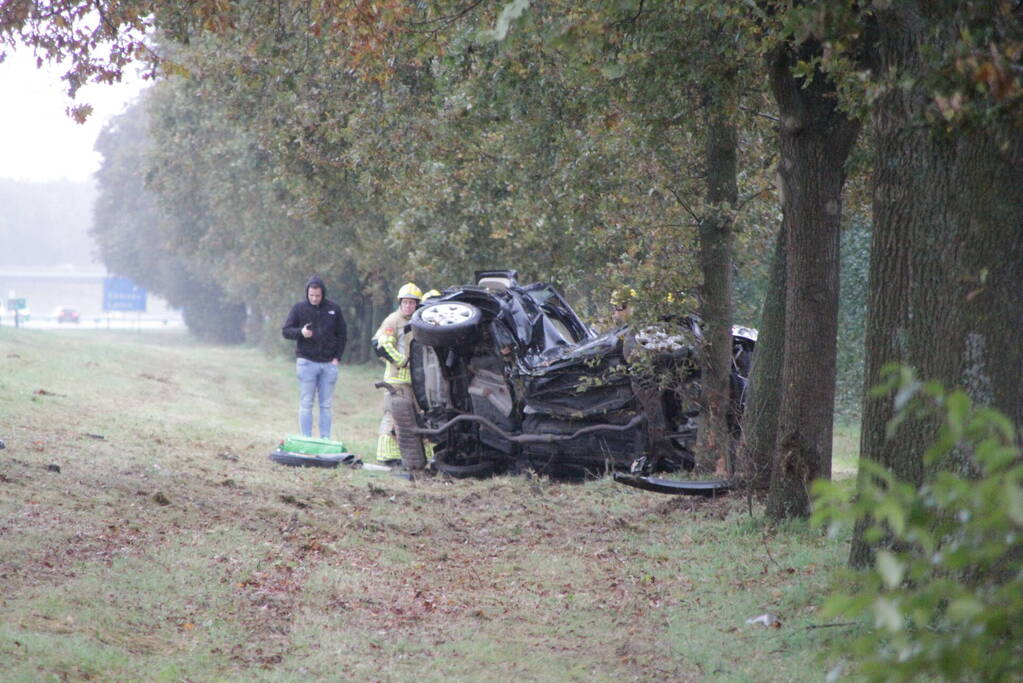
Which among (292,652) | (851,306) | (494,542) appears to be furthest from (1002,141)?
(851,306)

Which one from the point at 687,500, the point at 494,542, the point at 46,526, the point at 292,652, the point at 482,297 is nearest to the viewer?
the point at 292,652

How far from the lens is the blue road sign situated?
237 feet

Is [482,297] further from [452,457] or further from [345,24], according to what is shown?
[345,24]

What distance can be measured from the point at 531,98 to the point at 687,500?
4.53 m

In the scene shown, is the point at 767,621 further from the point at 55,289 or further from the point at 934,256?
the point at 55,289

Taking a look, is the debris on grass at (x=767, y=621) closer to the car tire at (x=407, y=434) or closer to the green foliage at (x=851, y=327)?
the car tire at (x=407, y=434)

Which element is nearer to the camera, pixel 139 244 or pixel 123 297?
pixel 139 244

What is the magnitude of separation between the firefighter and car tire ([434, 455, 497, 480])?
92 cm

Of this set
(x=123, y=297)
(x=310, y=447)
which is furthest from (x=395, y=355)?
(x=123, y=297)

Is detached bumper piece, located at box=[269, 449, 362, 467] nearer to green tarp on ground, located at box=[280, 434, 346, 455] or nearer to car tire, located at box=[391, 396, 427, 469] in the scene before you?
green tarp on ground, located at box=[280, 434, 346, 455]

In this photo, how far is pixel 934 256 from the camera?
573cm

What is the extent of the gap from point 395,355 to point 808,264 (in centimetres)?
612

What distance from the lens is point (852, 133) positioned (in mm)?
7895

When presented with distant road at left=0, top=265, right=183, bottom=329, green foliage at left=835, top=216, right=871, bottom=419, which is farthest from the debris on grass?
distant road at left=0, top=265, right=183, bottom=329
